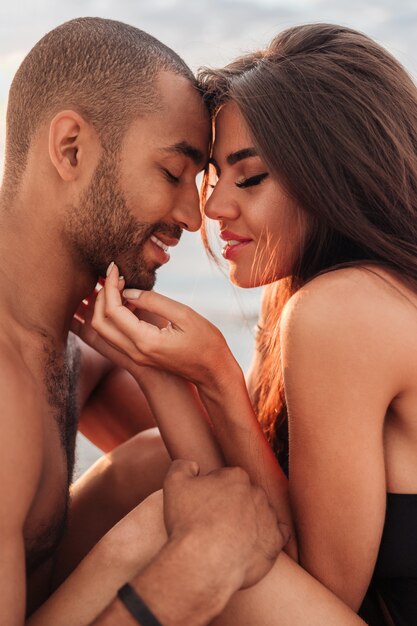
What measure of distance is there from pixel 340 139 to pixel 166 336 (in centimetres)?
67

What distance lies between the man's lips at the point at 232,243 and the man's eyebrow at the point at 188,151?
0.22 meters

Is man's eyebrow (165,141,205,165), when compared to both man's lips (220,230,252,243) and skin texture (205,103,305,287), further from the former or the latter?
man's lips (220,230,252,243)

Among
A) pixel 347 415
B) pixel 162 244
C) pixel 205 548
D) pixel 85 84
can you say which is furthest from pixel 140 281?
pixel 205 548

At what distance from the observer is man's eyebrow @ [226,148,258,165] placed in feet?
7.55

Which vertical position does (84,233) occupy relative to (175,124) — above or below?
below

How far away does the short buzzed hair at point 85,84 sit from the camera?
7.53 ft

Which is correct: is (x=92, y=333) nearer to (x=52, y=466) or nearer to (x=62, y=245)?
(x=62, y=245)

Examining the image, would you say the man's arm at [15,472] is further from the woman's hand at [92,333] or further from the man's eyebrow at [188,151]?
the man's eyebrow at [188,151]

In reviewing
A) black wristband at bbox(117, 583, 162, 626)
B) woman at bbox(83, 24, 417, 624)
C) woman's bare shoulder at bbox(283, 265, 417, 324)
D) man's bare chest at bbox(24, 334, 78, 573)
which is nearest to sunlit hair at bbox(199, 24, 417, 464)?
woman at bbox(83, 24, 417, 624)

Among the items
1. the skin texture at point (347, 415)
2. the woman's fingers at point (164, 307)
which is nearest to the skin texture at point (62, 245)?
the woman's fingers at point (164, 307)

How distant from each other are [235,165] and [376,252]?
1.53ft

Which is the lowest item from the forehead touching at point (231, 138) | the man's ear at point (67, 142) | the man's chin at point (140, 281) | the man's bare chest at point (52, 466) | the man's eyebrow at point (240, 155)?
the man's bare chest at point (52, 466)

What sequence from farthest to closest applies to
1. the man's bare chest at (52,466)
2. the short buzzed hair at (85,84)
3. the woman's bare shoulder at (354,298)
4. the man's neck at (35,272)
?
the short buzzed hair at (85,84) → the man's neck at (35,272) → the man's bare chest at (52,466) → the woman's bare shoulder at (354,298)

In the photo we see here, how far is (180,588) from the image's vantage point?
175 centimetres
